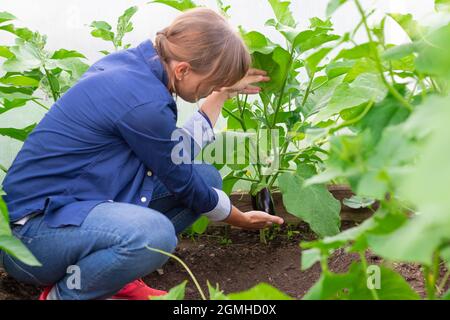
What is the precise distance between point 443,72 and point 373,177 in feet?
0.39

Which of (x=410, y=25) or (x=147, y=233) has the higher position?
(x=410, y=25)

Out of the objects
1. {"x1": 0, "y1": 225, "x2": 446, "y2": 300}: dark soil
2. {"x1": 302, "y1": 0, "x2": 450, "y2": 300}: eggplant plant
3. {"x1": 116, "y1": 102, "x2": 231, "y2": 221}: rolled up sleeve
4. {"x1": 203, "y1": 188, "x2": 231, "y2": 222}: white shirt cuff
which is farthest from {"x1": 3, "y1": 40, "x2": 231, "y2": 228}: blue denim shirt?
{"x1": 302, "y1": 0, "x2": 450, "y2": 300}: eggplant plant

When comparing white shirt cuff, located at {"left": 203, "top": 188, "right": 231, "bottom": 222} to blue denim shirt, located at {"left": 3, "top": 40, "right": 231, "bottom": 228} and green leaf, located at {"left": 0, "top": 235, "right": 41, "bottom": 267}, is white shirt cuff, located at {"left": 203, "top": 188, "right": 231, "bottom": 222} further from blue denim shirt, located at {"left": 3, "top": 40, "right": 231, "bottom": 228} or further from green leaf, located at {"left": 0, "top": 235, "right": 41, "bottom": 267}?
green leaf, located at {"left": 0, "top": 235, "right": 41, "bottom": 267}

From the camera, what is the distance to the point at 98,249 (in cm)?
125

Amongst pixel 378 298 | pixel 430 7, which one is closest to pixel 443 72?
pixel 378 298

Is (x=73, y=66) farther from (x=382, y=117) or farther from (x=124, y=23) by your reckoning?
(x=382, y=117)

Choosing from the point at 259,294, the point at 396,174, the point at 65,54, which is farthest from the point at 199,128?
the point at 396,174

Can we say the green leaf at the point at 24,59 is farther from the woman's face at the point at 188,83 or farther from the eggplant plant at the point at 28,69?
the woman's face at the point at 188,83

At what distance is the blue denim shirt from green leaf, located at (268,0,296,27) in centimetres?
45

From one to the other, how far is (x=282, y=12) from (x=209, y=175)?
1.54 ft

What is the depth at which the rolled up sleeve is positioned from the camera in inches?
50.3

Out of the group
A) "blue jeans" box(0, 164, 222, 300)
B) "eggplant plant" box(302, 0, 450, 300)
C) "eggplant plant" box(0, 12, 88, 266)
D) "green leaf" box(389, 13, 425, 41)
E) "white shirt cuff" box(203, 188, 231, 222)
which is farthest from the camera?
"eggplant plant" box(0, 12, 88, 266)

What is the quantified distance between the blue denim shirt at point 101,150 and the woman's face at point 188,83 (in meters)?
0.03

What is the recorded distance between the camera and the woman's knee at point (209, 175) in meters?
1.62
